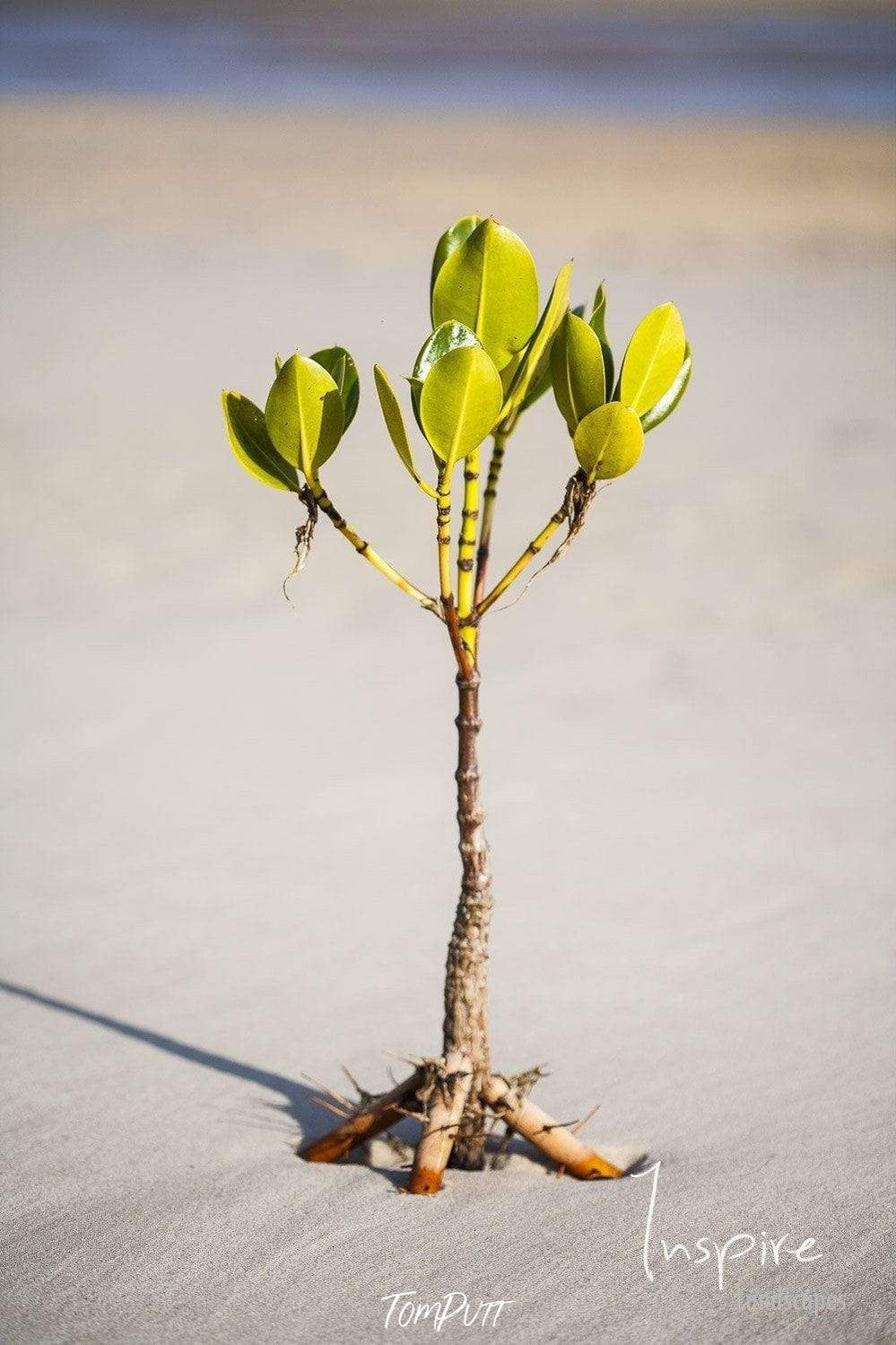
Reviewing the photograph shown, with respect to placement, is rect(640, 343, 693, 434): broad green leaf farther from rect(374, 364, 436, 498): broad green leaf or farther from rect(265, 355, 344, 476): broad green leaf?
rect(265, 355, 344, 476): broad green leaf

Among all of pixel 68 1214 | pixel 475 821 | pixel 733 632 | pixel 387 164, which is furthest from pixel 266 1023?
pixel 387 164

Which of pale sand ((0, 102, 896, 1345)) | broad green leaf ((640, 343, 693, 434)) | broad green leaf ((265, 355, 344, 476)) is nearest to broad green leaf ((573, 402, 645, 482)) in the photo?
broad green leaf ((640, 343, 693, 434))

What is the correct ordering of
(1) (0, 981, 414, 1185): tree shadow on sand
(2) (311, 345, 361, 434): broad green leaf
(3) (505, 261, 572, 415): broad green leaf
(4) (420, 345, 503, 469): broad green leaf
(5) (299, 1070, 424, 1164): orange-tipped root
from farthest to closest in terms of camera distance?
(1) (0, 981, 414, 1185): tree shadow on sand → (5) (299, 1070, 424, 1164): orange-tipped root → (2) (311, 345, 361, 434): broad green leaf → (3) (505, 261, 572, 415): broad green leaf → (4) (420, 345, 503, 469): broad green leaf

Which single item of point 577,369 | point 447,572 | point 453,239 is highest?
point 453,239

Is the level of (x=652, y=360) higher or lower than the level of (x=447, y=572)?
higher

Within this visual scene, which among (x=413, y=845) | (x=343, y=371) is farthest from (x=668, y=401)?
(x=413, y=845)

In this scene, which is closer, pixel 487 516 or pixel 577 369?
pixel 577 369

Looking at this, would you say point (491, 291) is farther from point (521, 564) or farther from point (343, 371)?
point (521, 564)
